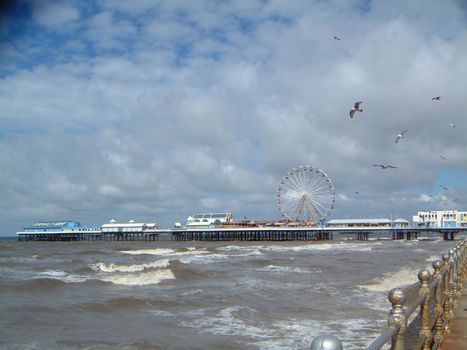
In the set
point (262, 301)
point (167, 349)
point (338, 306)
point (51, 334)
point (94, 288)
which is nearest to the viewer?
point (167, 349)

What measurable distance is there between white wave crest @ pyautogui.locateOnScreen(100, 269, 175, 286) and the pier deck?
15.3 meters

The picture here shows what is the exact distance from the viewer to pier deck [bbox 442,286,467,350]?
4.67 metres

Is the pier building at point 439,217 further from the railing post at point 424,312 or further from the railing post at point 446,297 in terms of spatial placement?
the railing post at point 424,312

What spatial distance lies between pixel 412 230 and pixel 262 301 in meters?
80.1

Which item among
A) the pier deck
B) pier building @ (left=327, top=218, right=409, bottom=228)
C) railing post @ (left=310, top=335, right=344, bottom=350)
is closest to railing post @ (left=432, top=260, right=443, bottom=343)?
the pier deck

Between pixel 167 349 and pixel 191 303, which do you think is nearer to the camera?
pixel 167 349

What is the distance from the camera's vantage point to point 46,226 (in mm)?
109750

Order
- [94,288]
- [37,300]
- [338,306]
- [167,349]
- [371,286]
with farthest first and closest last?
1. [94,288]
2. [371,286]
3. [37,300]
4. [338,306]
5. [167,349]

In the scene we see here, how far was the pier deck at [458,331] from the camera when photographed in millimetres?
4672

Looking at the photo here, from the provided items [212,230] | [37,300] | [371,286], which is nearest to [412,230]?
[212,230]

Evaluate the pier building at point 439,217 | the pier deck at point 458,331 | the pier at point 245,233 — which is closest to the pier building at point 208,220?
the pier at point 245,233

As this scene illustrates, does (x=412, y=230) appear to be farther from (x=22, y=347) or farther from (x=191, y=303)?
(x=22, y=347)

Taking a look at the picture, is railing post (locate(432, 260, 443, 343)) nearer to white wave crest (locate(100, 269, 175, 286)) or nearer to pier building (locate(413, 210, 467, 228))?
white wave crest (locate(100, 269, 175, 286))

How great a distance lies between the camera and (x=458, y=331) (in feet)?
17.4
